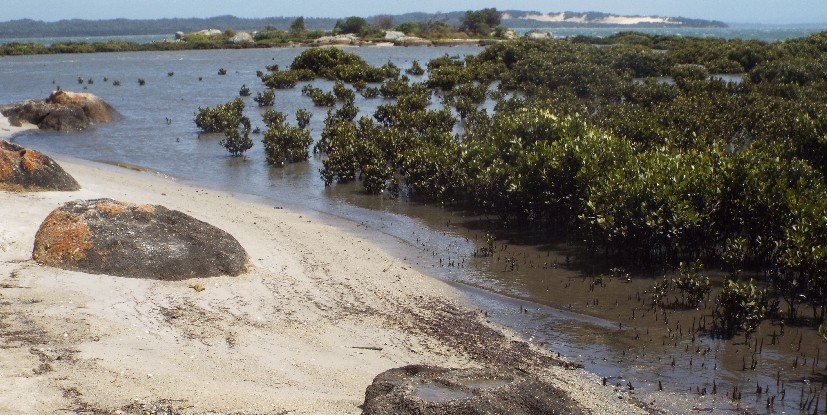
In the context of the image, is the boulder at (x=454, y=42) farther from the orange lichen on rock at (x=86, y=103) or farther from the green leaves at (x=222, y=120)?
the green leaves at (x=222, y=120)

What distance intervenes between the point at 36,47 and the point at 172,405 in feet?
309

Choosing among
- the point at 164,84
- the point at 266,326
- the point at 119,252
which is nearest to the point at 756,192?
the point at 266,326

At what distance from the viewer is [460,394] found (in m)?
6.57

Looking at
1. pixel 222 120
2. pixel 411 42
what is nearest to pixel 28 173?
pixel 222 120

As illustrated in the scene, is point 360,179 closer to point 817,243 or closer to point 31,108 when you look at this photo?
point 817,243

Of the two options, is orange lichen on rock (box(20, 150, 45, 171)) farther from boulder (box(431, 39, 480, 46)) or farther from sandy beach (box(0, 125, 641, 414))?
boulder (box(431, 39, 480, 46))

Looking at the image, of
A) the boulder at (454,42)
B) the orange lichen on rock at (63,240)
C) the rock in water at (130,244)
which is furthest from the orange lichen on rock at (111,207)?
the boulder at (454,42)

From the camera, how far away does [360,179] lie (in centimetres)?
2123

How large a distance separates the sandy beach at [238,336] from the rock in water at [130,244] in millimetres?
216

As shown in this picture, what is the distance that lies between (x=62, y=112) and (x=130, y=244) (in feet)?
73.9

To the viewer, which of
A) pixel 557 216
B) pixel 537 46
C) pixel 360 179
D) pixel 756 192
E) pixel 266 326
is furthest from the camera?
pixel 537 46

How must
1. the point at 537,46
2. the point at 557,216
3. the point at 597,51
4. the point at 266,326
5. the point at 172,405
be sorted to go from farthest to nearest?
the point at 537,46 < the point at 597,51 < the point at 557,216 < the point at 266,326 < the point at 172,405

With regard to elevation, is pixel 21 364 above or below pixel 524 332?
above

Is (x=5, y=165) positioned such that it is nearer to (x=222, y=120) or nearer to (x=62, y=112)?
(x=222, y=120)
